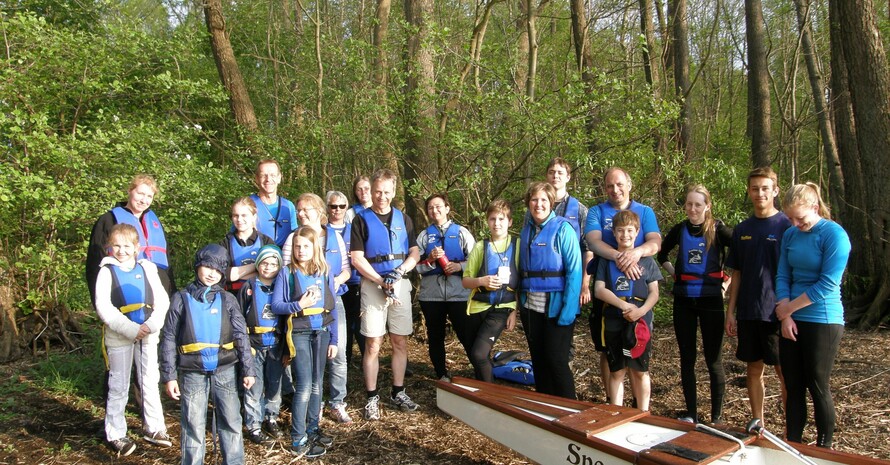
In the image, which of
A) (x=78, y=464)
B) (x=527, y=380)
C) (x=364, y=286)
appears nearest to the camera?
(x=78, y=464)

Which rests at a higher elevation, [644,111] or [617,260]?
[644,111]

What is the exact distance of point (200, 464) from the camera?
11.5ft

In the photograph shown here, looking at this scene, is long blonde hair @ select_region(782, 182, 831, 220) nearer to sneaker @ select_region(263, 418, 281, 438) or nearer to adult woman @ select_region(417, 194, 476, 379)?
adult woman @ select_region(417, 194, 476, 379)

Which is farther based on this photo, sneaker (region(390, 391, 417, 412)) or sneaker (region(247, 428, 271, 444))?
sneaker (region(390, 391, 417, 412))

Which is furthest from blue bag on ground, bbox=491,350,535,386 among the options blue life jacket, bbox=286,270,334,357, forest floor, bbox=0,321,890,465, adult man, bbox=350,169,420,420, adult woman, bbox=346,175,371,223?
blue life jacket, bbox=286,270,334,357

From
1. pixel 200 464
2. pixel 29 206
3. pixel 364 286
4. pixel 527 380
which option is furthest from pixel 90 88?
pixel 527 380

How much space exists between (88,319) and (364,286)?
5.40 m

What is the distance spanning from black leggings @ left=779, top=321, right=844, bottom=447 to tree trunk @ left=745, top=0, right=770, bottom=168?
8.56m

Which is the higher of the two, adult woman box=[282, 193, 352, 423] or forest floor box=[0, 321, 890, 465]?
adult woman box=[282, 193, 352, 423]

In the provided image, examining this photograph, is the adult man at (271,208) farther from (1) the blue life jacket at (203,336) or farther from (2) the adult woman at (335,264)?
(1) the blue life jacket at (203,336)

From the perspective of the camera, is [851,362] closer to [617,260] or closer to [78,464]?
[617,260]

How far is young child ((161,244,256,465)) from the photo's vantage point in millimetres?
3438

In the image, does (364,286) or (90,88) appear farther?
(90,88)

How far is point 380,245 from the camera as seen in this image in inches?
188
